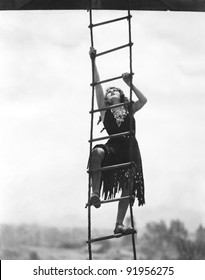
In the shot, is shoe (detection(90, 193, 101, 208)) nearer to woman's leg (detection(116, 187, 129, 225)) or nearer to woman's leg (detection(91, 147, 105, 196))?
woman's leg (detection(91, 147, 105, 196))

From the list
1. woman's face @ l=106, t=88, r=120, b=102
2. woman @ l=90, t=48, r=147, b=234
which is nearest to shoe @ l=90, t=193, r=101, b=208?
woman @ l=90, t=48, r=147, b=234

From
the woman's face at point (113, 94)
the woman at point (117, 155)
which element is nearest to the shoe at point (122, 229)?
the woman at point (117, 155)

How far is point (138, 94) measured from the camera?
54.6 feet

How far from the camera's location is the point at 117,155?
54.6 ft

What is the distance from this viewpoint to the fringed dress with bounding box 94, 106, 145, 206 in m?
16.6

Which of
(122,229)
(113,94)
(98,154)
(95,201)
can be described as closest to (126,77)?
(113,94)

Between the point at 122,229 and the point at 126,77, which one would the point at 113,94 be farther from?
the point at 122,229

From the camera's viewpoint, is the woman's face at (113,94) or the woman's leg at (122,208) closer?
the woman's leg at (122,208)

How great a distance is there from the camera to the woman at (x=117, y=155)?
16.5 meters

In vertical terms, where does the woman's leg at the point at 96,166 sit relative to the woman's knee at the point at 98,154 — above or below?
below

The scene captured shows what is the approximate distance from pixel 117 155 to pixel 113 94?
543 millimetres

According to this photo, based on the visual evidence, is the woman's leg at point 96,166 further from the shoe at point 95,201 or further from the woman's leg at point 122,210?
the woman's leg at point 122,210

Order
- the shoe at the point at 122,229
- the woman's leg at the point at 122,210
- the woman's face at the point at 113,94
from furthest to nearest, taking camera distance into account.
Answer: the woman's face at the point at 113,94
the woman's leg at the point at 122,210
the shoe at the point at 122,229

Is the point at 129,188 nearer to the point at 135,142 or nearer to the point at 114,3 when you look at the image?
the point at 135,142
